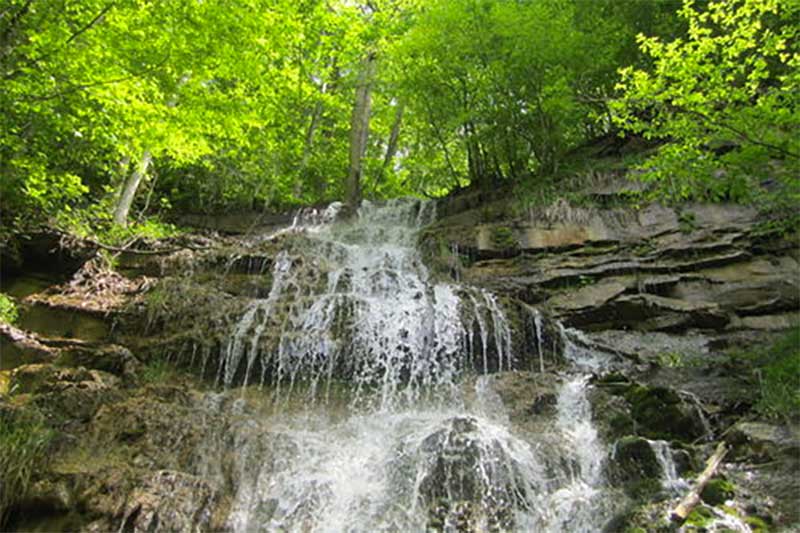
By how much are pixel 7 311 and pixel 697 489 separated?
964 centimetres

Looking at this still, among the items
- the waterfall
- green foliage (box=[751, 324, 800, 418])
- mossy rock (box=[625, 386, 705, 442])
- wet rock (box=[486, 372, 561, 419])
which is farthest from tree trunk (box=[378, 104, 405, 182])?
the waterfall

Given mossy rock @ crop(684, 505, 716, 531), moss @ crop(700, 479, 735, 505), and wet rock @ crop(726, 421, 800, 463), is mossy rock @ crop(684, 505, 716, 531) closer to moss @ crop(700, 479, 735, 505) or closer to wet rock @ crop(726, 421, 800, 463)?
moss @ crop(700, 479, 735, 505)

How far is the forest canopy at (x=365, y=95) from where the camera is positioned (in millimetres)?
6766

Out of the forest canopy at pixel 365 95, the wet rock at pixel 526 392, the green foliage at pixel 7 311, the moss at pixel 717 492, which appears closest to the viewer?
the moss at pixel 717 492

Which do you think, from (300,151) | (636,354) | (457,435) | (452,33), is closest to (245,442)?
(457,435)

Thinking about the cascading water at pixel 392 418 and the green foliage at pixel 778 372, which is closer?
the cascading water at pixel 392 418

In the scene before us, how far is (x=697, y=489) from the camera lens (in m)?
4.60

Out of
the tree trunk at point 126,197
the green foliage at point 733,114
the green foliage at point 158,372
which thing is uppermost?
the tree trunk at point 126,197

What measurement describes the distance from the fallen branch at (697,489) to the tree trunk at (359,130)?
1093cm

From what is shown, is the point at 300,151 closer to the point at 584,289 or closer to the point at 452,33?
the point at 452,33

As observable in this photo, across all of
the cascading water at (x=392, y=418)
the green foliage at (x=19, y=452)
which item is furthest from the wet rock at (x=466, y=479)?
the green foliage at (x=19, y=452)

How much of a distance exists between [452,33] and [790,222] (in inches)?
312

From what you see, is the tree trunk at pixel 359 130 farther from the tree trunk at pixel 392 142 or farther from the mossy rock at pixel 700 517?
the mossy rock at pixel 700 517

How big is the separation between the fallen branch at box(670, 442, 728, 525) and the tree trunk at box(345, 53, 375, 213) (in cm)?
1093
